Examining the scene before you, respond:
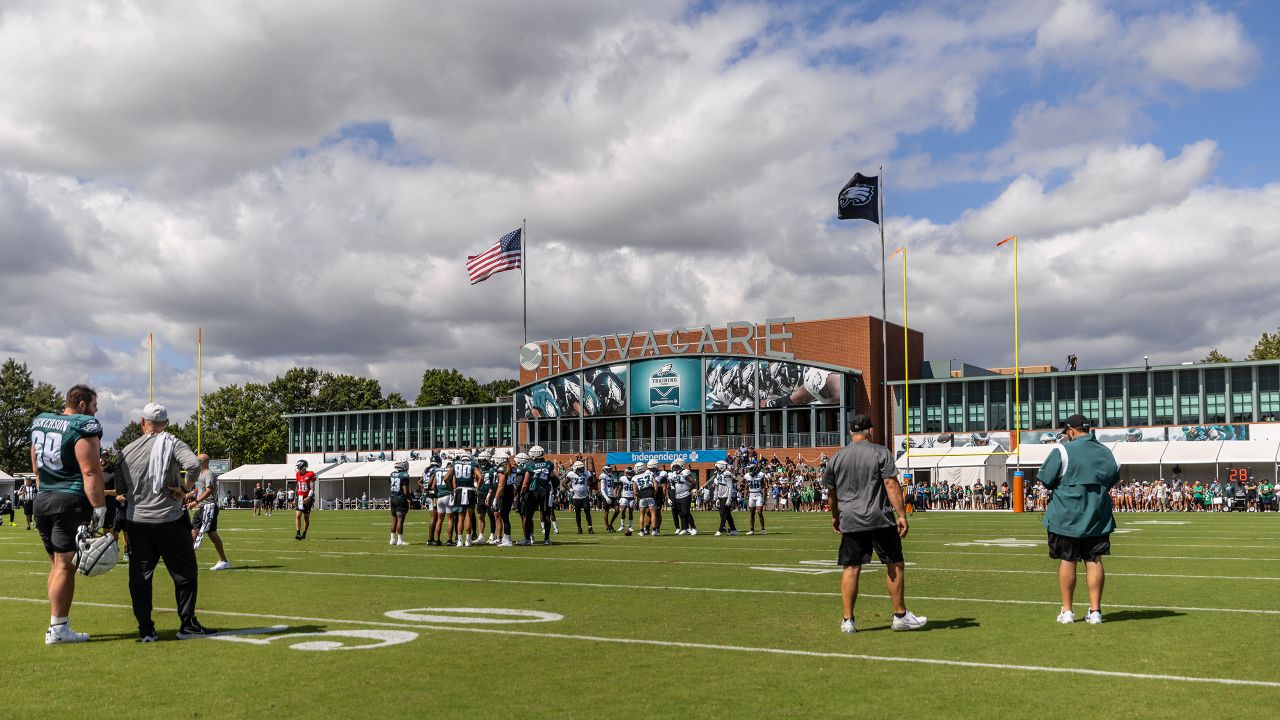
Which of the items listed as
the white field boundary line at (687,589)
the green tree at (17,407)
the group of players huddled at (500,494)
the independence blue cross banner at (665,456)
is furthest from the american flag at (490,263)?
the green tree at (17,407)

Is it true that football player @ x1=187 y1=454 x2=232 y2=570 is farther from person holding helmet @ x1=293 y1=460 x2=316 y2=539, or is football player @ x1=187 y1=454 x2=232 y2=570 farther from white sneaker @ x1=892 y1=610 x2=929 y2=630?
white sneaker @ x1=892 y1=610 x2=929 y2=630

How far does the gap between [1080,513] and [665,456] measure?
198 feet

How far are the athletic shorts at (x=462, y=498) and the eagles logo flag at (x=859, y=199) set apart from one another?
3622 centimetres

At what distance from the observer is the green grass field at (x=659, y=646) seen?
20.4ft

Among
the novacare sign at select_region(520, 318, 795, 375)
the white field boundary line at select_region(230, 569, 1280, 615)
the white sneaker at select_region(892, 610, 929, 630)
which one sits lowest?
the white field boundary line at select_region(230, 569, 1280, 615)

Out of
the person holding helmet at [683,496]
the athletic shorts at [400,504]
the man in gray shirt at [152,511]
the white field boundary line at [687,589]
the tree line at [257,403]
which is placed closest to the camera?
the man in gray shirt at [152,511]

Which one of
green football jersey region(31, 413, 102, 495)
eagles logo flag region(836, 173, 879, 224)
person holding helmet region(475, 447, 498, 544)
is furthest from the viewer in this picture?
eagles logo flag region(836, 173, 879, 224)

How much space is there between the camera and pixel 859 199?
53.3m

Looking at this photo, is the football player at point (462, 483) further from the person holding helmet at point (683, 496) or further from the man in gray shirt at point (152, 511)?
the man in gray shirt at point (152, 511)

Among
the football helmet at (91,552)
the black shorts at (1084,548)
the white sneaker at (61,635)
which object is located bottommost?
the white sneaker at (61,635)

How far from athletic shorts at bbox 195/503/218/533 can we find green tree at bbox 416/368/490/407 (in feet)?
286

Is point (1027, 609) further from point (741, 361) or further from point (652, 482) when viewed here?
point (741, 361)

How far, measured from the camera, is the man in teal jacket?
362 inches

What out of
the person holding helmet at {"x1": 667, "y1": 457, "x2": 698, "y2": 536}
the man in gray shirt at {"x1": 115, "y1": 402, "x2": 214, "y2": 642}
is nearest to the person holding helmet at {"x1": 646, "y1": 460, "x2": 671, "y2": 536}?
the person holding helmet at {"x1": 667, "y1": 457, "x2": 698, "y2": 536}
